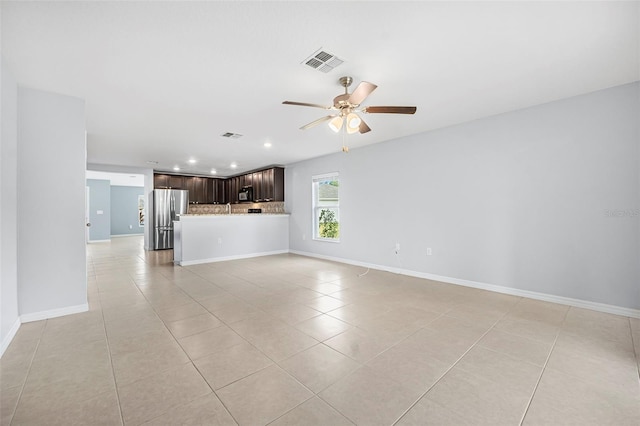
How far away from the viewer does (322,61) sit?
8.02 feet

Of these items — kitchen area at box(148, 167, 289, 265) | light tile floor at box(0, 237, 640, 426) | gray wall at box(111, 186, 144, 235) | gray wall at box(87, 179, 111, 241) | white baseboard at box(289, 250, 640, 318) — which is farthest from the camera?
gray wall at box(111, 186, 144, 235)

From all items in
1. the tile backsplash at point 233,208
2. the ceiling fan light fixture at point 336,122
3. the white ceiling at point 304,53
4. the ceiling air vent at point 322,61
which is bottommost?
the tile backsplash at point 233,208

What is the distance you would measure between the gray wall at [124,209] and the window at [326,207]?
33.5ft

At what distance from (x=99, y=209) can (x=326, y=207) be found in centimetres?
965

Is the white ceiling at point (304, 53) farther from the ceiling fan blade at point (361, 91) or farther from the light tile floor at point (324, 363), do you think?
the light tile floor at point (324, 363)

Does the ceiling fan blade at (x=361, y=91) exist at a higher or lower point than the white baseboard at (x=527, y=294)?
higher

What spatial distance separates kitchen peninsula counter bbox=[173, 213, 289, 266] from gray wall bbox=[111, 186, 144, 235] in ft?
27.5

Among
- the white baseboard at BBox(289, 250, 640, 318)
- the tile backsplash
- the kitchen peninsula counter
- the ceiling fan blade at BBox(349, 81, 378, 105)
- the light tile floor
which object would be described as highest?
the ceiling fan blade at BBox(349, 81, 378, 105)

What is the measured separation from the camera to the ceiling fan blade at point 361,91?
2.37m

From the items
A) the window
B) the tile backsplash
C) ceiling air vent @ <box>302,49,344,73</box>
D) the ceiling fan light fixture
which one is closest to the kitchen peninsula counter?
the tile backsplash

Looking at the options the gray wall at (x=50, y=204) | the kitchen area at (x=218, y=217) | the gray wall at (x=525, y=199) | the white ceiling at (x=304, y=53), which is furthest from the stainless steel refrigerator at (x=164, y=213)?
the gray wall at (x=525, y=199)

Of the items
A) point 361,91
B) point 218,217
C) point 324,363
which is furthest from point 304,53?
point 218,217

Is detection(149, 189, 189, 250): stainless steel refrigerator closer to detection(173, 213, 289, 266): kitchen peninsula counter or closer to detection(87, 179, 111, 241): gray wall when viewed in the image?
detection(173, 213, 289, 266): kitchen peninsula counter

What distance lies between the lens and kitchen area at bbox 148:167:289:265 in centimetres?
614
